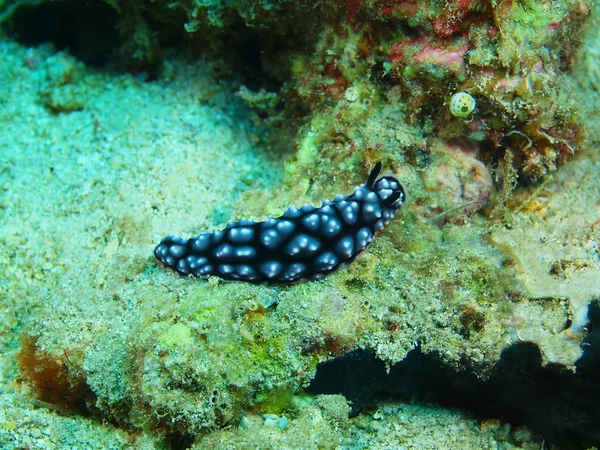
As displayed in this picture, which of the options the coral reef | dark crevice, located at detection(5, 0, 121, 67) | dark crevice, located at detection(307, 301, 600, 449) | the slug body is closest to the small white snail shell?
the coral reef

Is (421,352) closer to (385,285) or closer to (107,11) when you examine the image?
(385,285)

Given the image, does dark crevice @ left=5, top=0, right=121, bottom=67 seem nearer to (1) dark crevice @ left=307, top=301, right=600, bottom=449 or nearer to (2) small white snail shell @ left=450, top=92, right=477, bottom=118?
(2) small white snail shell @ left=450, top=92, right=477, bottom=118

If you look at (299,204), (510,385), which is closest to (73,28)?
(299,204)

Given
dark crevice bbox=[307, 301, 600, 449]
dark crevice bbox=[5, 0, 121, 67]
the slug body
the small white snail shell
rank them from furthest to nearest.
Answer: dark crevice bbox=[5, 0, 121, 67]
the small white snail shell
the slug body
dark crevice bbox=[307, 301, 600, 449]

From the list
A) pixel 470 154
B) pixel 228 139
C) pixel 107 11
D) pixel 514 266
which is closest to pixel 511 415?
pixel 514 266

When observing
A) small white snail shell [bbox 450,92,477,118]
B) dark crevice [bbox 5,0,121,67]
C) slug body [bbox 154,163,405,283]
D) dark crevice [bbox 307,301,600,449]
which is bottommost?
dark crevice [bbox 307,301,600,449]

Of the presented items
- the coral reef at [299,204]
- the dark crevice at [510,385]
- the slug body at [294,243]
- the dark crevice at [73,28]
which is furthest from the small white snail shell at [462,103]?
the dark crevice at [73,28]

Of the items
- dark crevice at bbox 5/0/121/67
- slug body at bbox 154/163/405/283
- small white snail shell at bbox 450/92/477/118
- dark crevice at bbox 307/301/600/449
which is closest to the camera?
dark crevice at bbox 307/301/600/449

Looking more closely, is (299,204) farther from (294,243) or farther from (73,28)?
(73,28)
